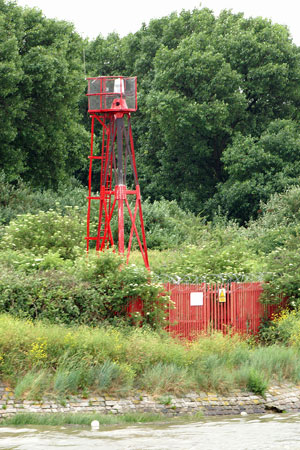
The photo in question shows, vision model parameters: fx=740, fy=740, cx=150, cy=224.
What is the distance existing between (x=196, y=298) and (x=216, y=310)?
812 millimetres

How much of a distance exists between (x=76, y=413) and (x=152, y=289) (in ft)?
16.4

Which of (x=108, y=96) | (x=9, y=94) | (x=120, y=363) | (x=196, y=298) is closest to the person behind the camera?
(x=120, y=363)

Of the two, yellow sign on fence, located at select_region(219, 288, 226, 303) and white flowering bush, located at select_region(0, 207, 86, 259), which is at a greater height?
white flowering bush, located at select_region(0, 207, 86, 259)

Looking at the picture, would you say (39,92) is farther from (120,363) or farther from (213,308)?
(120,363)

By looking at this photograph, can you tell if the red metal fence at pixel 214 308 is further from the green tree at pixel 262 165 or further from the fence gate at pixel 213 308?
the green tree at pixel 262 165

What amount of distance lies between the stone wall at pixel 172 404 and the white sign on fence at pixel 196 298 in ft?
12.7

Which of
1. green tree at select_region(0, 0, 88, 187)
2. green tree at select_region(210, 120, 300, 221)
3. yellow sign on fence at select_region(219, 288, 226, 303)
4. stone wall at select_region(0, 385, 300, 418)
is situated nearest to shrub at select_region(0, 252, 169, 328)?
yellow sign on fence at select_region(219, 288, 226, 303)

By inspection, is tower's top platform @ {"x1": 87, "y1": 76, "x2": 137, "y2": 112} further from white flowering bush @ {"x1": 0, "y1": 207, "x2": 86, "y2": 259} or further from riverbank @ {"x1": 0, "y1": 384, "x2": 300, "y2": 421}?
riverbank @ {"x1": 0, "y1": 384, "x2": 300, "y2": 421}

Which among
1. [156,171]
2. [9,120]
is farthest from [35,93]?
[156,171]

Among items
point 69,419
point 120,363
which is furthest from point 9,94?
point 69,419

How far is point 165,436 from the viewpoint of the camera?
15586 millimetres

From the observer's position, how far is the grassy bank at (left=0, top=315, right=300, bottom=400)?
17484 mm

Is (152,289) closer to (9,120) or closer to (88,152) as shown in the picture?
(9,120)

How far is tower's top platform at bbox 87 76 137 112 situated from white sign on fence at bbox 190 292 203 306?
775 cm
